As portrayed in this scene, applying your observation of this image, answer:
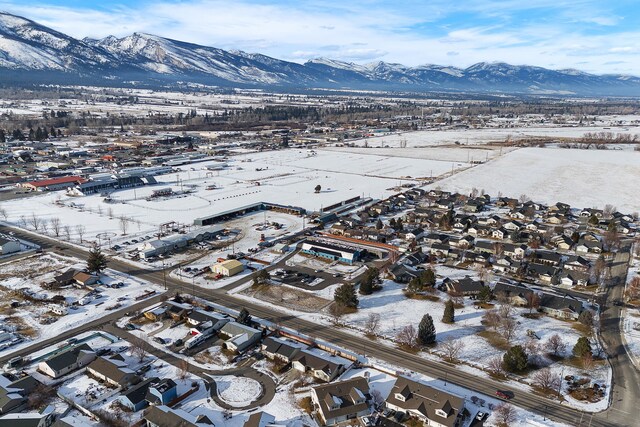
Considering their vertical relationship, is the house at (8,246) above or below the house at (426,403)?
above

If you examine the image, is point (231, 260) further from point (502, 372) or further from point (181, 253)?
point (502, 372)

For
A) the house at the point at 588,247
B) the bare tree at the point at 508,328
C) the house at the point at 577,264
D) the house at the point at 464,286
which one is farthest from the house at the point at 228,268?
the house at the point at 588,247

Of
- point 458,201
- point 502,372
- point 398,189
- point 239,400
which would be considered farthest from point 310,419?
point 398,189

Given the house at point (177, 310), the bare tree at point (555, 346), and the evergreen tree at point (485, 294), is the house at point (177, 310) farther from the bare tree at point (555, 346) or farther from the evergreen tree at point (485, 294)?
the bare tree at point (555, 346)

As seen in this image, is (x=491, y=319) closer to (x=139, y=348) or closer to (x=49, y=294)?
(x=139, y=348)

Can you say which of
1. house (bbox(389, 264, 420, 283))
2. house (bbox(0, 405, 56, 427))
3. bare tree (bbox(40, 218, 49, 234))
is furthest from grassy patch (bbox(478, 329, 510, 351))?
bare tree (bbox(40, 218, 49, 234))

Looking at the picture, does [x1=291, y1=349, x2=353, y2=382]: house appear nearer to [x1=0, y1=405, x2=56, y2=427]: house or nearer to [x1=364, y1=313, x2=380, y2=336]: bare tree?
[x1=364, y1=313, x2=380, y2=336]: bare tree
